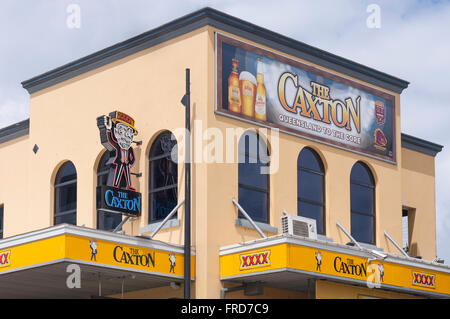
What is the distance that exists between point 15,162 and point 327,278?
12793mm

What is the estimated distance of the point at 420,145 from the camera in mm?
31984

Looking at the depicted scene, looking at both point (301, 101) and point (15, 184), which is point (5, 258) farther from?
point (301, 101)

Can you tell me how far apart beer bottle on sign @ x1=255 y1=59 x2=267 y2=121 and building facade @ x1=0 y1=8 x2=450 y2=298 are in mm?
42

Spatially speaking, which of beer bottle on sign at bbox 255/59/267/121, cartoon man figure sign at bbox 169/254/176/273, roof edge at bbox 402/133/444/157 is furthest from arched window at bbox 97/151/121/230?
roof edge at bbox 402/133/444/157

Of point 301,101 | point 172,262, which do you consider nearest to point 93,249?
point 172,262

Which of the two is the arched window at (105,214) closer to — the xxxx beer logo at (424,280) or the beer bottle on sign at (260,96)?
the beer bottle on sign at (260,96)

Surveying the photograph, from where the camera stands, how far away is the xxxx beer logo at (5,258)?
2228 cm

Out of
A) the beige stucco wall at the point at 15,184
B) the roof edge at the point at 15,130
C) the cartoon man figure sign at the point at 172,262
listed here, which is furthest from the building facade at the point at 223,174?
the roof edge at the point at 15,130

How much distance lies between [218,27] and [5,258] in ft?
27.1

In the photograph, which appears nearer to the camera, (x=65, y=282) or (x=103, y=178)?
(x=65, y=282)

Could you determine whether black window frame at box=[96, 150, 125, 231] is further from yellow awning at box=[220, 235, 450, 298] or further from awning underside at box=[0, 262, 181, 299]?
yellow awning at box=[220, 235, 450, 298]

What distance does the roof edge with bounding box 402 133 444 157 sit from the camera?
31.5 metres

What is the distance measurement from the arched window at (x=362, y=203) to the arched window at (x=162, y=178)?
6074 millimetres
